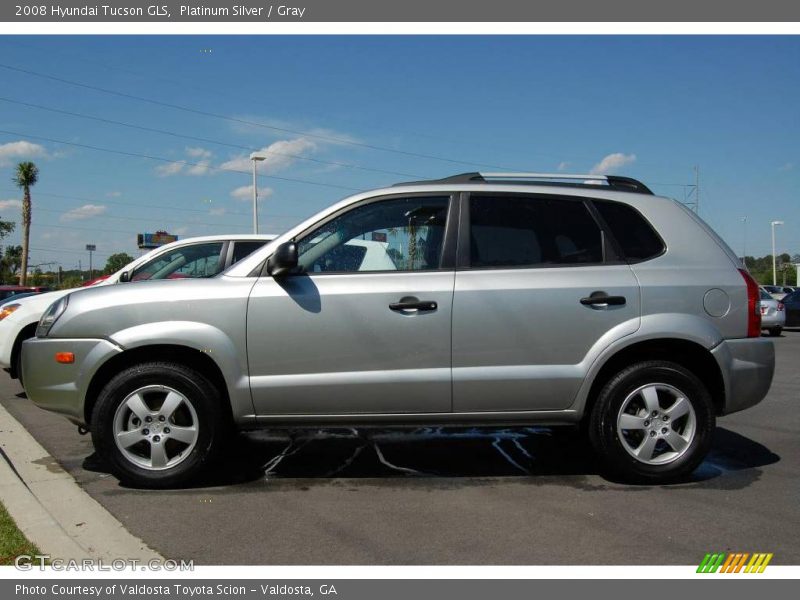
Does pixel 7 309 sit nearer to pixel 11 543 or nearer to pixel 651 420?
pixel 11 543

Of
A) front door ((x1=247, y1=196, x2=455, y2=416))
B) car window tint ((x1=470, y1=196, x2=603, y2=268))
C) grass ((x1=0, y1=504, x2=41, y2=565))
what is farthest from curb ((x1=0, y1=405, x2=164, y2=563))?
car window tint ((x1=470, y1=196, x2=603, y2=268))

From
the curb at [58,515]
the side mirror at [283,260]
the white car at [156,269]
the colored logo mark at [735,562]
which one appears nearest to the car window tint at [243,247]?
the white car at [156,269]

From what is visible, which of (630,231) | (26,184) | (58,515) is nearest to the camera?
(58,515)

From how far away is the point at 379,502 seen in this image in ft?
14.8

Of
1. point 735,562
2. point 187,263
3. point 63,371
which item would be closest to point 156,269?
point 187,263

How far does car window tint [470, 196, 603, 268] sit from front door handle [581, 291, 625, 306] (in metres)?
0.27

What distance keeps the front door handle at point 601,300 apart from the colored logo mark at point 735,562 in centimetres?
162

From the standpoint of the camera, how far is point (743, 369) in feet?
15.5

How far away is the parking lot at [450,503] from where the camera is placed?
3717 millimetres

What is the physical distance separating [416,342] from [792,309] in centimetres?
2131

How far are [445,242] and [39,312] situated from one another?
5509 mm

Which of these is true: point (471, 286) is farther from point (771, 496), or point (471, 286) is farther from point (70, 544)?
point (70, 544)

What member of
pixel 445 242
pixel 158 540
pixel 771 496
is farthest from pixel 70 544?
pixel 771 496
